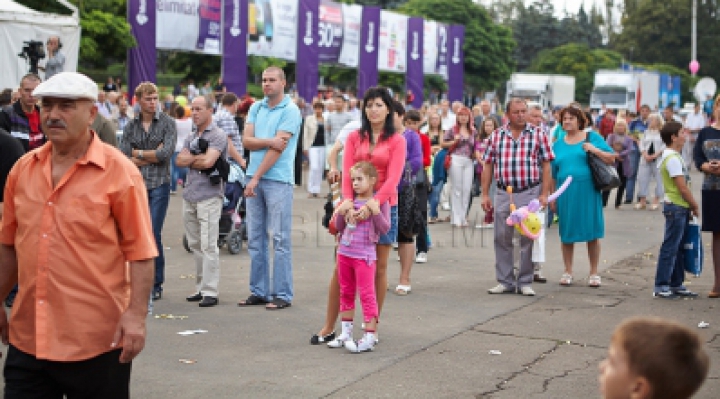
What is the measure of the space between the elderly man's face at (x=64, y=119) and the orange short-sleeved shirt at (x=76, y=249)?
3.4 inches

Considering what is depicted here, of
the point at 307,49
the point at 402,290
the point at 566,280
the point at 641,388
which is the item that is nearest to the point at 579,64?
the point at 307,49

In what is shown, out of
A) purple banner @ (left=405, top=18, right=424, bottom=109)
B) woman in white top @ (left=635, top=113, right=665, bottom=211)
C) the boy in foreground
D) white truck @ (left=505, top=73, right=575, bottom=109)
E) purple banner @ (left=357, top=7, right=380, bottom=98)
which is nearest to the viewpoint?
the boy in foreground

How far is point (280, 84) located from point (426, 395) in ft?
12.2

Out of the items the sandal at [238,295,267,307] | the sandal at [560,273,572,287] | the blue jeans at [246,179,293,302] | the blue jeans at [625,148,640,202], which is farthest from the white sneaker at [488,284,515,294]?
the blue jeans at [625,148,640,202]

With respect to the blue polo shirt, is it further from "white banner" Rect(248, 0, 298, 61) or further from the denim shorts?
"white banner" Rect(248, 0, 298, 61)

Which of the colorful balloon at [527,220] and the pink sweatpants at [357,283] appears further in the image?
the colorful balloon at [527,220]

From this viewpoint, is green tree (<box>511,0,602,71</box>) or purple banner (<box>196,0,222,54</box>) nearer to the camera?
purple banner (<box>196,0,222,54</box>)

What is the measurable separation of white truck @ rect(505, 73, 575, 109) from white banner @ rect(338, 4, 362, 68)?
24759 millimetres

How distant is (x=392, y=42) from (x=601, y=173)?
92.6ft

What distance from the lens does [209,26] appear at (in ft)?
87.1

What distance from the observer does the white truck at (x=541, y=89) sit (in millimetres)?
61531

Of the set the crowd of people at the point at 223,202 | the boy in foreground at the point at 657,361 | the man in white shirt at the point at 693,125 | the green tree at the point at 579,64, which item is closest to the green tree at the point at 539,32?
the green tree at the point at 579,64

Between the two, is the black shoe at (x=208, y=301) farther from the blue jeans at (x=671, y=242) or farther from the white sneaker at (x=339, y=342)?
the blue jeans at (x=671, y=242)

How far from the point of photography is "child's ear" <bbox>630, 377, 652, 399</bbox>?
9.37 ft
